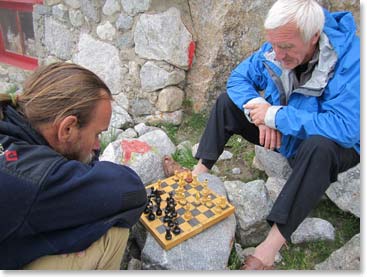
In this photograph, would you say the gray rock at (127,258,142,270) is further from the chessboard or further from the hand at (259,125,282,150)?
the hand at (259,125,282,150)

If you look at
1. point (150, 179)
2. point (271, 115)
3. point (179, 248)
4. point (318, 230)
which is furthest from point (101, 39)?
point (318, 230)

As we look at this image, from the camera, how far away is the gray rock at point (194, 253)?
6.91 ft

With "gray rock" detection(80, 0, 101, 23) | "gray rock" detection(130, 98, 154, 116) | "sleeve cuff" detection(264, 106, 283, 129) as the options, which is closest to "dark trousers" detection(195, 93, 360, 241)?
"sleeve cuff" detection(264, 106, 283, 129)

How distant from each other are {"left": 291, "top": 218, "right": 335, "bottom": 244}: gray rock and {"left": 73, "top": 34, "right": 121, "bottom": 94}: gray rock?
2.36 m

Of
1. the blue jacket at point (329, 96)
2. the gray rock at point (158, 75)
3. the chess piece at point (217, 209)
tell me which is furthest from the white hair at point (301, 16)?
the gray rock at point (158, 75)

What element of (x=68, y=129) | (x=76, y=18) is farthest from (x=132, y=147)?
(x=76, y=18)

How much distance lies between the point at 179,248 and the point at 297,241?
2.62ft

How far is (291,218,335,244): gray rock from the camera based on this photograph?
2.40 metres

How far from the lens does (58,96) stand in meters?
1.61

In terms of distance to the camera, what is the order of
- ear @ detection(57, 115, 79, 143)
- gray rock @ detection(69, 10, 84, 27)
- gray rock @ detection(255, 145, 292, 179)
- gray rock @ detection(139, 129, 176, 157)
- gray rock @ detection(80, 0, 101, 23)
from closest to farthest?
ear @ detection(57, 115, 79, 143) → gray rock @ detection(255, 145, 292, 179) → gray rock @ detection(139, 129, 176, 157) → gray rock @ detection(80, 0, 101, 23) → gray rock @ detection(69, 10, 84, 27)

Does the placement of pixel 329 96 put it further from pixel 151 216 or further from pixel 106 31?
pixel 106 31

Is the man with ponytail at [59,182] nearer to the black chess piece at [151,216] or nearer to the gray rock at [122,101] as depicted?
the black chess piece at [151,216]

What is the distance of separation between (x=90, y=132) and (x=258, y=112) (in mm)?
1115

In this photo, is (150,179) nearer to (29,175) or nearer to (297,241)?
(297,241)
